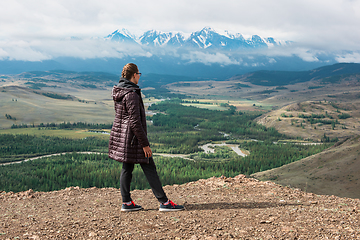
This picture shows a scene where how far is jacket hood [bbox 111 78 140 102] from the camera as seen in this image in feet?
36.5

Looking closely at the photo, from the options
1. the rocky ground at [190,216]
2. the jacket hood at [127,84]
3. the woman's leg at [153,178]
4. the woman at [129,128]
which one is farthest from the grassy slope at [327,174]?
the jacket hood at [127,84]

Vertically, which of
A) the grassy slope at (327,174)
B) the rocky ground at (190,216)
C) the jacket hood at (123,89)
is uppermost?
the jacket hood at (123,89)

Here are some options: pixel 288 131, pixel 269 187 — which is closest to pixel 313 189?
pixel 269 187

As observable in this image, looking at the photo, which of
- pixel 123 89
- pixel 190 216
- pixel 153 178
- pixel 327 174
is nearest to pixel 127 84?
pixel 123 89

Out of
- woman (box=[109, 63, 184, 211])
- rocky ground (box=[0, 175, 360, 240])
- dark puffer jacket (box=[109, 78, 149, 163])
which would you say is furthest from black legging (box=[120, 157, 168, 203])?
rocky ground (box=[0, 175, 360, 240])

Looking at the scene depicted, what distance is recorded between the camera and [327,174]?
60.1 metres

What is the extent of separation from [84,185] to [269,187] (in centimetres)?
5602

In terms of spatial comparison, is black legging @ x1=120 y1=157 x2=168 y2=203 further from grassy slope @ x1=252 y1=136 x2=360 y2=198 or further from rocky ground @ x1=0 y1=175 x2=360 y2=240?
grassy slope @ x1=252 y1=136 x2=360 y2=198

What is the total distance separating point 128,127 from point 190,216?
393 cm

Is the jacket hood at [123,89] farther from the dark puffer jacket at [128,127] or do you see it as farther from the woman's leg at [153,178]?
the woman's leg at [153,178]

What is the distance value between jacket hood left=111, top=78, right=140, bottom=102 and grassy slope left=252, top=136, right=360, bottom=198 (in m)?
47.2

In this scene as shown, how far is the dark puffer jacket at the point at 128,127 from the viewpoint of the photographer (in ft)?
35.9

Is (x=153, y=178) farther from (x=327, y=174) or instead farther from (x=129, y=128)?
(x=327, y=174)

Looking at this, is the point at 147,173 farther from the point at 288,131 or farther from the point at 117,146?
the point at 288,131
